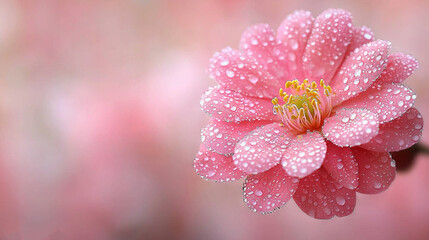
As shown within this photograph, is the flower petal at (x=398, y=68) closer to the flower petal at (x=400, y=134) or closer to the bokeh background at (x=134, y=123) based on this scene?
the flower petal at (x=400, y=134)

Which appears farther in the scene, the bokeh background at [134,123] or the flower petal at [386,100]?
the bokeh background at [134,123]

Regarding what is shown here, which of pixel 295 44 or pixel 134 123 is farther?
pixel 134 123

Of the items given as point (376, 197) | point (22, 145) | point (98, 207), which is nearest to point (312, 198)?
point (376, 197)

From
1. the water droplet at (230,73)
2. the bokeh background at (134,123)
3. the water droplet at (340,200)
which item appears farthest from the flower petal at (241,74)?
the bokeh background at (134,123)

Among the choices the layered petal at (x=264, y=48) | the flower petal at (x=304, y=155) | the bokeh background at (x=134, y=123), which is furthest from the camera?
the bokeh background at (x=134, y=123)

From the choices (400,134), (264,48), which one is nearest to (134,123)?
(264,48)

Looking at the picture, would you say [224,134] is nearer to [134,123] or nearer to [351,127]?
[351,127]

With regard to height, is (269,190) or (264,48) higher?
(264,48)
